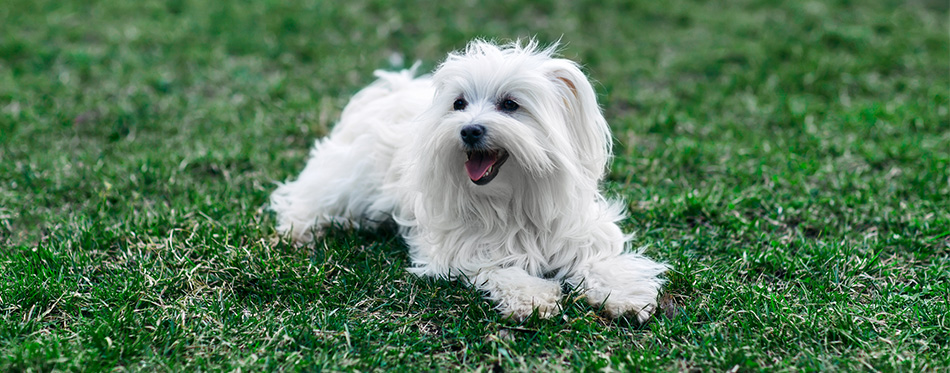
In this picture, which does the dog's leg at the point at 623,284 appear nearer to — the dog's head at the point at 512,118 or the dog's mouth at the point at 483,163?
the dog's head at the point at 512,118

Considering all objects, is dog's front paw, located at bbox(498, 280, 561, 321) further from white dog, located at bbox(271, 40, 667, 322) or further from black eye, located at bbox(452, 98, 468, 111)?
black eye, located at bbox(452, 98, 468, 111)

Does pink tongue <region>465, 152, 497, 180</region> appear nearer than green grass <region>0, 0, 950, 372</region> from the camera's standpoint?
No

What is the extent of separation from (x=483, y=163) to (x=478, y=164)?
0.02 m

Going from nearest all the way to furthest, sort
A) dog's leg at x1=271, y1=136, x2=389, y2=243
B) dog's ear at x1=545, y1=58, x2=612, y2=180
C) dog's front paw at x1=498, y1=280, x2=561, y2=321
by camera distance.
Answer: dog's front paw at x1=498, y1=280, x2=561, y2=321
dog's ear at x1=545, y1=58, x2=612, y2=180
dog's leg at x1=271, y1=136, x2=389, y2=243

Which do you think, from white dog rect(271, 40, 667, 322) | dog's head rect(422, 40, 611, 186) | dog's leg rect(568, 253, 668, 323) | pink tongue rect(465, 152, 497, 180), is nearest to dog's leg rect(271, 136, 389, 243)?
white dog rect(271, 40, 667, 322)

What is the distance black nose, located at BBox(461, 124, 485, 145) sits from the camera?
10.5ft

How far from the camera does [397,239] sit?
428 centimetres

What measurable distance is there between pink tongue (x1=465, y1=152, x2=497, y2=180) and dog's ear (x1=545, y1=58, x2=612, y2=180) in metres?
0.45

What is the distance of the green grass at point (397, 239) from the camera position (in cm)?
318

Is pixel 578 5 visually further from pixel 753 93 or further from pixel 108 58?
pixel 108 58

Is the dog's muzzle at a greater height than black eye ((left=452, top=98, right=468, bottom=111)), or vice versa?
black eye ((left=452, top=98, right=468, bottom=111))

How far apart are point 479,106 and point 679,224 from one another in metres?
1.69

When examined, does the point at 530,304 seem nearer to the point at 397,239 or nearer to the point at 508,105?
the point at 508,105

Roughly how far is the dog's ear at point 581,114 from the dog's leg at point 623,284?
0.46 metres
